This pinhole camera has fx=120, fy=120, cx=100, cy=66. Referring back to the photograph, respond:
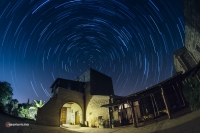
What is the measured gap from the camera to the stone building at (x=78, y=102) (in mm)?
18219

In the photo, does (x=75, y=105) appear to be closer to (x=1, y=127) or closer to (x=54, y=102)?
(x=54, y=102)

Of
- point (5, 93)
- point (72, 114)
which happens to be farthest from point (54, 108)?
point (5, 93)

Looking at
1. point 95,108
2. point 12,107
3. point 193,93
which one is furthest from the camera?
point 12,107

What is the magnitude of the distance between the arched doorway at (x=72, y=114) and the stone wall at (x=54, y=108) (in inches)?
52.5

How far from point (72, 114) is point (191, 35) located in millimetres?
24160

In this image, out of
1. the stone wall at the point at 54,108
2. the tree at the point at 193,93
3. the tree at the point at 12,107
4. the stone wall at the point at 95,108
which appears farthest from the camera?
the tree at the point at 12,107

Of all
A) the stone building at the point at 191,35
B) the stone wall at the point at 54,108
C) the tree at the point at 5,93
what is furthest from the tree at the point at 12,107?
the stone building at the point at 191,35

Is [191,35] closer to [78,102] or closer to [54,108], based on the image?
[78,102]

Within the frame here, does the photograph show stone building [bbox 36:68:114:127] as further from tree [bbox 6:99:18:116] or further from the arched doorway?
tree [bbox 6:99:18:116]

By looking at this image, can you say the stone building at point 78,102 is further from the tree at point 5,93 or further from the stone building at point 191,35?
the stone building at point 191,35

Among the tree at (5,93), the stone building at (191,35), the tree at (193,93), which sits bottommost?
the tree at (193,93)

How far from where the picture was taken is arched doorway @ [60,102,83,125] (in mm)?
23186

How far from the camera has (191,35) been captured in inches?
663

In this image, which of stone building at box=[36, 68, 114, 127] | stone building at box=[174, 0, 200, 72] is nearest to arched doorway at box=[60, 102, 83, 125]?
stone building at box=[36, 68, 114, 127]
